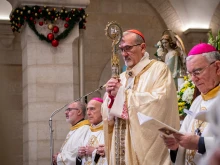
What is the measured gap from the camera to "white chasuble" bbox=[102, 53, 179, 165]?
Result: 3.99 meters

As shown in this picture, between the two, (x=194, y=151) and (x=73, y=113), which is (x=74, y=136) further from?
(x=194, y=151)

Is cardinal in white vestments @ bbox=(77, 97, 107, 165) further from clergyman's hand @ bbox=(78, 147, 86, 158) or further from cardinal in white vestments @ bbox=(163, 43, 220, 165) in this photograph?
cardinal in white vestments @ bbox=(163, 43, 220, 165)

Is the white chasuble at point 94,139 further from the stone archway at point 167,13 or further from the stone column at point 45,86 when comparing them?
the stone archway at point 167,13

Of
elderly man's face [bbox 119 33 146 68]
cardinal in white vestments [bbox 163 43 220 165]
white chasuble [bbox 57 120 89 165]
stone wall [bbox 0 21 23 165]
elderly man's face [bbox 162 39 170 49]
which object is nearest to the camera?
cardinal in white vestments [bbox 163 43 220 165]

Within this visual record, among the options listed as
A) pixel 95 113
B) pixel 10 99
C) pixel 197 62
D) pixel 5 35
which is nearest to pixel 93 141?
pixel 95 113

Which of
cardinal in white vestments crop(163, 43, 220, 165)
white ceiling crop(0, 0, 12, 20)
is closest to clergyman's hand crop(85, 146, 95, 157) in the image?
cardinal in white vestments crop(163, 43, 220, 165)

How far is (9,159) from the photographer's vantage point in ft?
35.1

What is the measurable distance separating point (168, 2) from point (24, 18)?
500 centimetres

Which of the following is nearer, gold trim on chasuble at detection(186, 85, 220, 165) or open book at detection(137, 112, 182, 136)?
open book at detection(137, 112, 182, 136)

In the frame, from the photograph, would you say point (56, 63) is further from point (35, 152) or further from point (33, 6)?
point (35, 152)

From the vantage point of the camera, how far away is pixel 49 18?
8016mm

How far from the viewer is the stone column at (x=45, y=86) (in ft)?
26.0

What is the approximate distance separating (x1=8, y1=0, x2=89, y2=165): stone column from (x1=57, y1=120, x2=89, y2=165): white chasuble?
1.20 meters

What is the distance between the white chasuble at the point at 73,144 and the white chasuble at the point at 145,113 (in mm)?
2358
